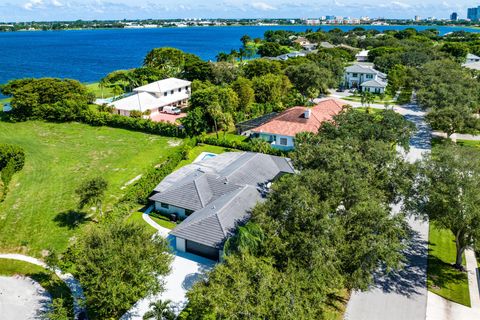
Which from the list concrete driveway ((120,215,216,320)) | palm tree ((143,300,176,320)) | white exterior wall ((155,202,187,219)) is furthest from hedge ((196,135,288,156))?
palm tree ((143,300,176,320))

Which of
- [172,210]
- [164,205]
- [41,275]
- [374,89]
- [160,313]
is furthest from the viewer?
[374,89]

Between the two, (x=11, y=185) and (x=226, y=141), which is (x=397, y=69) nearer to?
(x=226, y=141)

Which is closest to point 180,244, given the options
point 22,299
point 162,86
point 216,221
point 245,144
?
point 216,221

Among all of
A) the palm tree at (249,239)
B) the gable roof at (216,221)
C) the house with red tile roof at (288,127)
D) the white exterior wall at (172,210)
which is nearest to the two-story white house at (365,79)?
the house with red tile roof at (288,127)

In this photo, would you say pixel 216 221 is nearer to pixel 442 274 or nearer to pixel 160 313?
pixel 160 313

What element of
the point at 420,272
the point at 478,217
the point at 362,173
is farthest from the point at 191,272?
the point at 478,217

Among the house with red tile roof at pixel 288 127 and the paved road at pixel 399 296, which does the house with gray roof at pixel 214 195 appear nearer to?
the house with red tile roof at pixel 288 127
